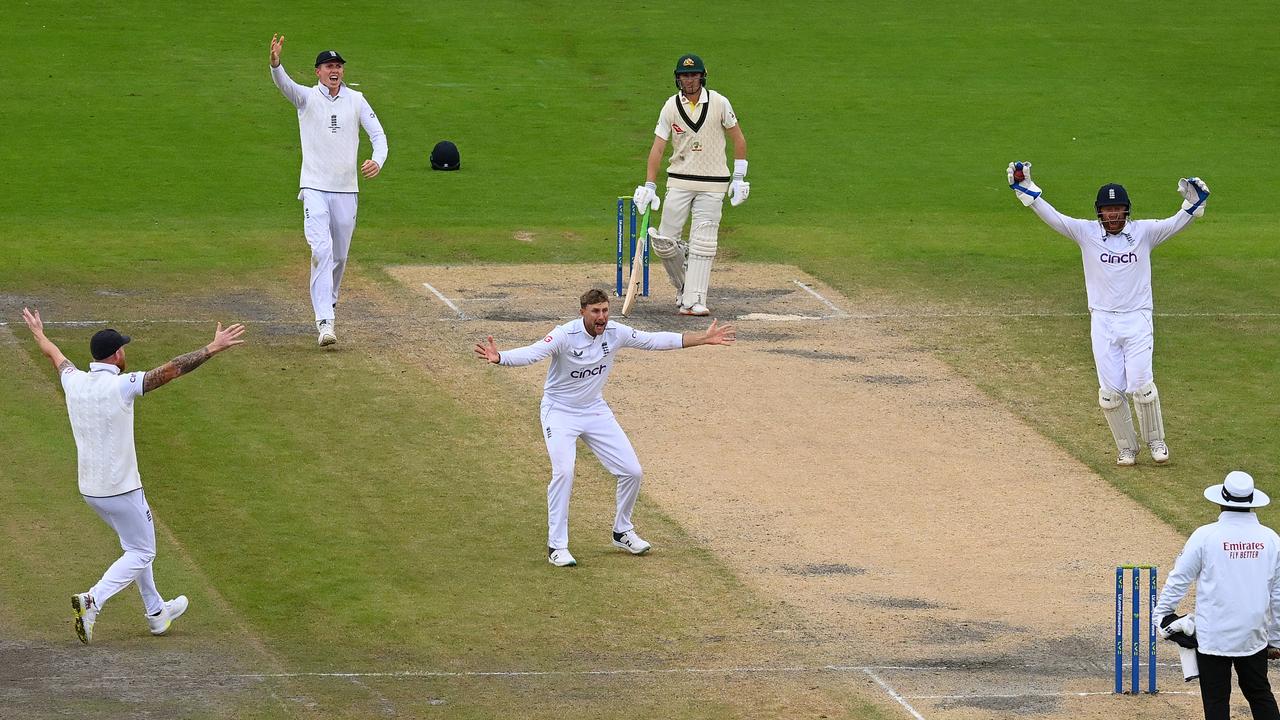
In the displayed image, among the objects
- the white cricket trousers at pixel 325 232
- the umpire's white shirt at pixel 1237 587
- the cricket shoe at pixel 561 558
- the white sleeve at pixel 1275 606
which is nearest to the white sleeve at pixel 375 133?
the white cricket trousers at pixel 325 232

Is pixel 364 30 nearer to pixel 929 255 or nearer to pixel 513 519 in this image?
pixel 929 255

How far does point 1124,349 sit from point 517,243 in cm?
964

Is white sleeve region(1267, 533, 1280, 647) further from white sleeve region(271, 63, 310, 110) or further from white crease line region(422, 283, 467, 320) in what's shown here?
white crease line region(422, 283, 467, 320)

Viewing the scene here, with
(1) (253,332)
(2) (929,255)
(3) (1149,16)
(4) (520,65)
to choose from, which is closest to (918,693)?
(1) (253,332)

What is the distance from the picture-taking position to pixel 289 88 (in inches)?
710

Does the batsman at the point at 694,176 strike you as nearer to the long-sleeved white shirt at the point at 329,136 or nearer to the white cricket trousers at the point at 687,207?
the white cricket trousers at the point at 687,207

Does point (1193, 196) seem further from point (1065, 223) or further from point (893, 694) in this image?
point (893, 694)

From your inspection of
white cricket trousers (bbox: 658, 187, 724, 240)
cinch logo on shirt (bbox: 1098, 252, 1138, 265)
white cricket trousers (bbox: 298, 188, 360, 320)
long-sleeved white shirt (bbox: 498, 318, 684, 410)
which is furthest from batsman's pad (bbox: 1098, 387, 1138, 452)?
white cricket trousers (bbox: 298, 188, 360, 320)

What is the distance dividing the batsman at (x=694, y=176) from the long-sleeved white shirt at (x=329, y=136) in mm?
2906

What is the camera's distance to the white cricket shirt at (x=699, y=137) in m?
19.8

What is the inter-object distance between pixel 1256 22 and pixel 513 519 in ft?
91.0

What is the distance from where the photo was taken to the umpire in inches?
399

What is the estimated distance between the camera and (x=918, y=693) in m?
11.4

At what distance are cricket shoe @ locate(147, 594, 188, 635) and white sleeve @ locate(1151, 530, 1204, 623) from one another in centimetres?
576
